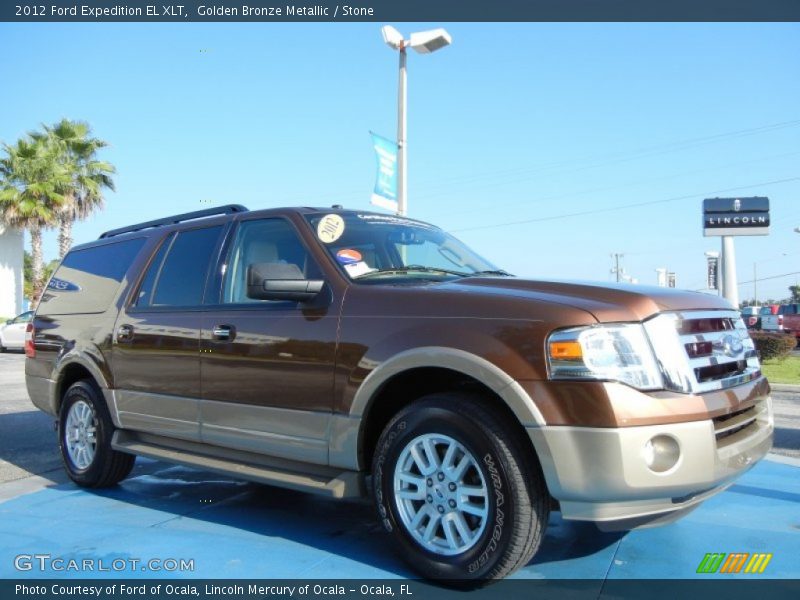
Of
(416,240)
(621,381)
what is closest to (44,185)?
(416,240)

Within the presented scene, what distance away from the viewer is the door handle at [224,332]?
14.0 ft

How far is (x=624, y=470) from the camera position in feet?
9.41

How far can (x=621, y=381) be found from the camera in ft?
9.70

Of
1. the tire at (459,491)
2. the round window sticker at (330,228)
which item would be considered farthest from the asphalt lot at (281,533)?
the round window sticker at (330,228)

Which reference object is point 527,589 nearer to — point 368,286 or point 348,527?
point 348,527

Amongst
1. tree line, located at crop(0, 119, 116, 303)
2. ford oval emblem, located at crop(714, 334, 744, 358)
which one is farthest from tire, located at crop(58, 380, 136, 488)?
tree line, located at crop(0, 119, 116, 303)

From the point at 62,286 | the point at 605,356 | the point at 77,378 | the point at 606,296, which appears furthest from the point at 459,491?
the point at 62,286

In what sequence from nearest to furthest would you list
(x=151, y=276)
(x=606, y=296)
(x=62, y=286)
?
(x=606, y=296) < (x=151, y=276) < (x=62, y=286)

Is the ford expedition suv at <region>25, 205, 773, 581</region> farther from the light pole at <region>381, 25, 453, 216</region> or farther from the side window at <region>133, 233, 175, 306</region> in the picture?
the light pole at <region>381, 25, 453, 216</region>

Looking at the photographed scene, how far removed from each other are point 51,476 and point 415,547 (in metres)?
3.93

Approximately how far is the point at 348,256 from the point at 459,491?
156 cm

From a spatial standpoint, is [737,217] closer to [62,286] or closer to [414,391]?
[62,286]

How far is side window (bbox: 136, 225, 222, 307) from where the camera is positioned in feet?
15.6

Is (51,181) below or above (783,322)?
above
